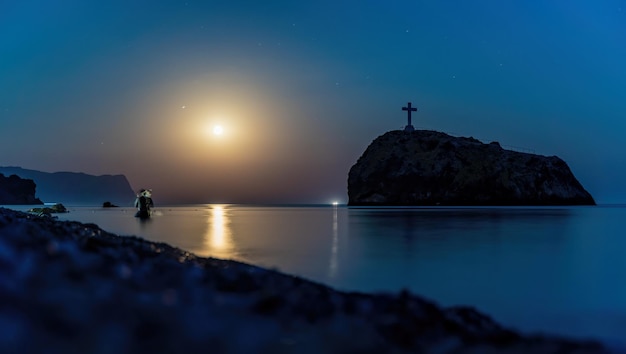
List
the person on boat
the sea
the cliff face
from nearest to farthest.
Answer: the sea
the person on boat
the cliff face

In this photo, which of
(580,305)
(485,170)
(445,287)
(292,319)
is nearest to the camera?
(292,319)

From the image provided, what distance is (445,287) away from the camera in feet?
40.8

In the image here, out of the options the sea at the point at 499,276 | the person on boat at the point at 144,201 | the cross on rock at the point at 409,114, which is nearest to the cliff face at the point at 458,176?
the cross on rock at the point at 409,114

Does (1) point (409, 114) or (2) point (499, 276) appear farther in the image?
(1) point (409, 114)

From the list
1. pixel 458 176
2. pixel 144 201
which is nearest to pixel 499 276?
pixel 144 201

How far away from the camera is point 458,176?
527ft

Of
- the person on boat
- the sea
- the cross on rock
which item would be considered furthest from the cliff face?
the sea

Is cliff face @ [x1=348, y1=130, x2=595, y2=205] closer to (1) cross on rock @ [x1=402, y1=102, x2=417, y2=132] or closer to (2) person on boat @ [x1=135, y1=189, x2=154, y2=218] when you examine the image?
(1) cross on rock @ [x1=402, y1=102, x2=417, y2=132]

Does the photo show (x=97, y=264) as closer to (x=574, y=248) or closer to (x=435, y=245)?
(x=435, y=245)

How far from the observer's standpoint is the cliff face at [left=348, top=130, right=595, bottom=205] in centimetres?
15875

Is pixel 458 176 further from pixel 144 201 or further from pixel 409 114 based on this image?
pixel 144 201

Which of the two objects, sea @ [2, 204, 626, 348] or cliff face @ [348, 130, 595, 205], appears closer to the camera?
sea @ [2, 204, 626, 348]

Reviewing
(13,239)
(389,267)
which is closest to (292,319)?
(13,239)

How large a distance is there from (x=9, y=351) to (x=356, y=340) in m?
2.85
